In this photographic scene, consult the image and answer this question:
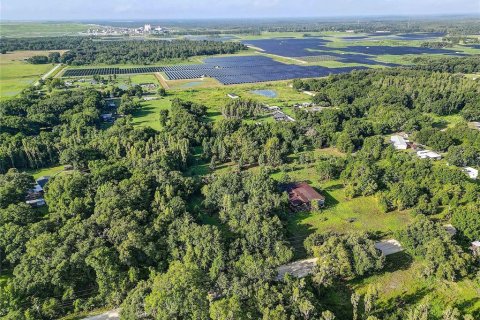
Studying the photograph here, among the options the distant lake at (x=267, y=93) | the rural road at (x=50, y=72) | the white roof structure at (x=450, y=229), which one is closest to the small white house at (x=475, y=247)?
the white roof structure at (x=450, y=229)

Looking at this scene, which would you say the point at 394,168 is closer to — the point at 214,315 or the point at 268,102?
the point at 214,315

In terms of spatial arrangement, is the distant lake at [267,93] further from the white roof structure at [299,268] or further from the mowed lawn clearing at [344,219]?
the white roof structure at [299,268]

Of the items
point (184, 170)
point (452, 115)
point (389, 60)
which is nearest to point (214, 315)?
point (184, 170)

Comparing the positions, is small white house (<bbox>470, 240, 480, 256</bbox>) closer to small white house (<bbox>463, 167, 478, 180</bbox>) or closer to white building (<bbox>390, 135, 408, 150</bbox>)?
small white house (<bbox>463, 167, 478, 180</bbox>)

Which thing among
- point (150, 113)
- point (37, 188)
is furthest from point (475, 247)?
point (150, 113)

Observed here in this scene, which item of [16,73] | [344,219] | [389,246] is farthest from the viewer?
[16,73]

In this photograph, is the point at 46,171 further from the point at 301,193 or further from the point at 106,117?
the point at 301,193

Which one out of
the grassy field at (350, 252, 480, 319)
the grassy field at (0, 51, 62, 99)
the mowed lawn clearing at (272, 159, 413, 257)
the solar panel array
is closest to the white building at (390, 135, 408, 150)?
the mowed lawn clearing at (272, 159, 413, 257)
